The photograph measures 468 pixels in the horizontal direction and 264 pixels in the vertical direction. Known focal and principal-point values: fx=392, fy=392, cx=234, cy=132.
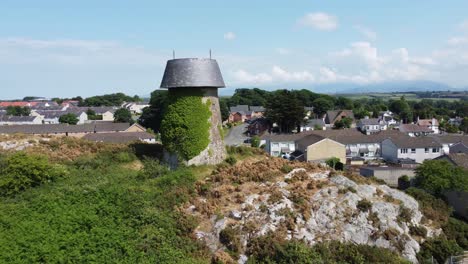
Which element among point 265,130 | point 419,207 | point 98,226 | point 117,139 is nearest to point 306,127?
point 265,130

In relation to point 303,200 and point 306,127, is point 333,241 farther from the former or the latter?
point 306,127

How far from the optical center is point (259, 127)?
73938 millimetres

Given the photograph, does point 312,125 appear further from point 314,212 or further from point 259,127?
point 314,212

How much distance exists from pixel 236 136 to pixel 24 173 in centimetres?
5609

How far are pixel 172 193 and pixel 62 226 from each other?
12.7ft

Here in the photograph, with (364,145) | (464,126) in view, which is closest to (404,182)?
(364,145)

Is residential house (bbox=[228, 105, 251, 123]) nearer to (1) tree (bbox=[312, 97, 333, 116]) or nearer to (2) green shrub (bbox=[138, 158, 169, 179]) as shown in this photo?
(1) tree (bbox=[312, 97, 333, 116])

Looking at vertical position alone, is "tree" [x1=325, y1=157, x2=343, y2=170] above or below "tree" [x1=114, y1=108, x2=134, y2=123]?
below

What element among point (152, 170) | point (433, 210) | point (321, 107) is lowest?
point (433, 210)

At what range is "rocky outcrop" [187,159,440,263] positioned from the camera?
1256 cm

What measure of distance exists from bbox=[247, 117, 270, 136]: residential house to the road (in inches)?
74.4

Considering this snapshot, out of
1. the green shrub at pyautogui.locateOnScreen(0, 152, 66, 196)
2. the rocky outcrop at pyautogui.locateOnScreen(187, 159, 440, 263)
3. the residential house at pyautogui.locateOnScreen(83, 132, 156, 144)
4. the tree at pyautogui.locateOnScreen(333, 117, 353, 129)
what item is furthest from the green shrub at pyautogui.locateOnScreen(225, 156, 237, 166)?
the tree at pyautogui.locateOnScreen(333, 117, 353, 129)

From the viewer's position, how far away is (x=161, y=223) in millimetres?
12570

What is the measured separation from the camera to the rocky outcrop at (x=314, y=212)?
12.6 m
